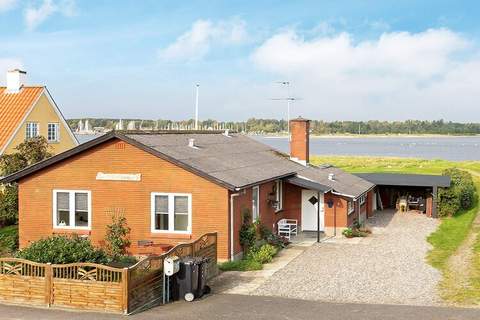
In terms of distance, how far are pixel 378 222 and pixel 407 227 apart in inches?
85.4

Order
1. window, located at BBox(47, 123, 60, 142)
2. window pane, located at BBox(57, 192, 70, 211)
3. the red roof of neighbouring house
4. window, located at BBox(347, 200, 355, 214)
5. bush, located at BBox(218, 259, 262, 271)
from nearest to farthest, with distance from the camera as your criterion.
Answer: bush, located at BBox(218, 259, 262, 271), window pane, located at BBox(57, 192, 70, 211), window, located at BBox(347, 200, 355, 214), the red roof of neighbouring house, window, located at BBox(47, 123, 60, 142)

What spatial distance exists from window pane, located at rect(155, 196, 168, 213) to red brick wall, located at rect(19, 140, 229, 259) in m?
0.32

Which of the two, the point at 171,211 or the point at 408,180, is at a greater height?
the point at 408,180

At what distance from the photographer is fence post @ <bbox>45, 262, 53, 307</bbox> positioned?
16.2 m

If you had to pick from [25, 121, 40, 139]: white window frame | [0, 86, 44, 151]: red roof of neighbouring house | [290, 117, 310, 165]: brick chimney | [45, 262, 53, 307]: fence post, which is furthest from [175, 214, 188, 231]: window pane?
[25, 121, 40, 139]: white window frame

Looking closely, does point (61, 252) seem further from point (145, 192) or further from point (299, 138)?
point (299, 138)

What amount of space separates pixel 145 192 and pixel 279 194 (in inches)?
321

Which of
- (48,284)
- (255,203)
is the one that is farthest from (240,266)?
(48,284)

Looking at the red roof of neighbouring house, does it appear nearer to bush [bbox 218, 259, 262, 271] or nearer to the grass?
the grass

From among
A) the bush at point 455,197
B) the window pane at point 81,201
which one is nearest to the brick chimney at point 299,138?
the bush at point 455,197

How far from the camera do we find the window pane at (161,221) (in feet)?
75.7

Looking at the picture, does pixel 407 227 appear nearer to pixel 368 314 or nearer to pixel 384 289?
pixel 384 289

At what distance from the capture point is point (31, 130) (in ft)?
121

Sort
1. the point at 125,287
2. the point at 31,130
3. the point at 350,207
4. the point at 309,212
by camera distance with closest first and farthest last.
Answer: the point at 125,287
the point at 309,212
the point at 350,207
the point at 31,130
